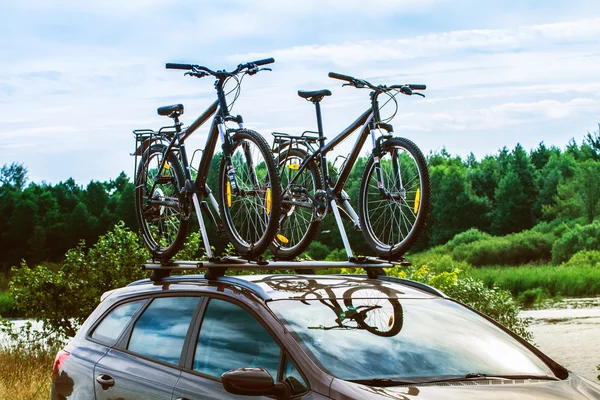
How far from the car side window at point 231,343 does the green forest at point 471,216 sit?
7338 cm

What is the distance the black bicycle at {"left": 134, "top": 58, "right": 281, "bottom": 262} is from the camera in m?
7.22

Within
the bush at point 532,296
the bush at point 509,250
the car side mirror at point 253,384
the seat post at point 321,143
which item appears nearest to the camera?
the car side mirror at point 253,384

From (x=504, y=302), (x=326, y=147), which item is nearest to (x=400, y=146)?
(x=326, y=147)

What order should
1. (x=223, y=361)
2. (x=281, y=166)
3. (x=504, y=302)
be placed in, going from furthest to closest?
(x=504, y=302) → (x=281, y=166) → (x=223, y=361)

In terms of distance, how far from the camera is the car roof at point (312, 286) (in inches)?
207

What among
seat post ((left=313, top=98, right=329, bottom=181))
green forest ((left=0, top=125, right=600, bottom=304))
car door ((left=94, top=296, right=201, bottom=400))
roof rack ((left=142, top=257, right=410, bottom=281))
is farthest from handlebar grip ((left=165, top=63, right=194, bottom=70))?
green forest ((left=0, top=125, right=600, bottom=304))

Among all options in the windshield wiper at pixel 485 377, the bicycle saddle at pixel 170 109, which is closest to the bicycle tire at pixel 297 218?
the bicycle saddle at pixel 170 109

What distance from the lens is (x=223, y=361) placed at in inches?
200

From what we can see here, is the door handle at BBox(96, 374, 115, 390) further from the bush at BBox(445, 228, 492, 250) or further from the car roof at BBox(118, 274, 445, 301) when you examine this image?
the bush at BBox(445, 228, 492, 250)

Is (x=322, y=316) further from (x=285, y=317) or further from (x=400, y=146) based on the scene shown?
(x=400, y=146)

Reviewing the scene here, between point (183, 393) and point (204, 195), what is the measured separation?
297 cm

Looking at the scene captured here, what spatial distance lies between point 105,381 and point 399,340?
199 cm

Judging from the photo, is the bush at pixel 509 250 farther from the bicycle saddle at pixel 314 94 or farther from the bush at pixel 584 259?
the bicycle saddle at pixel 314 94

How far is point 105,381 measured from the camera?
5.91 meters
